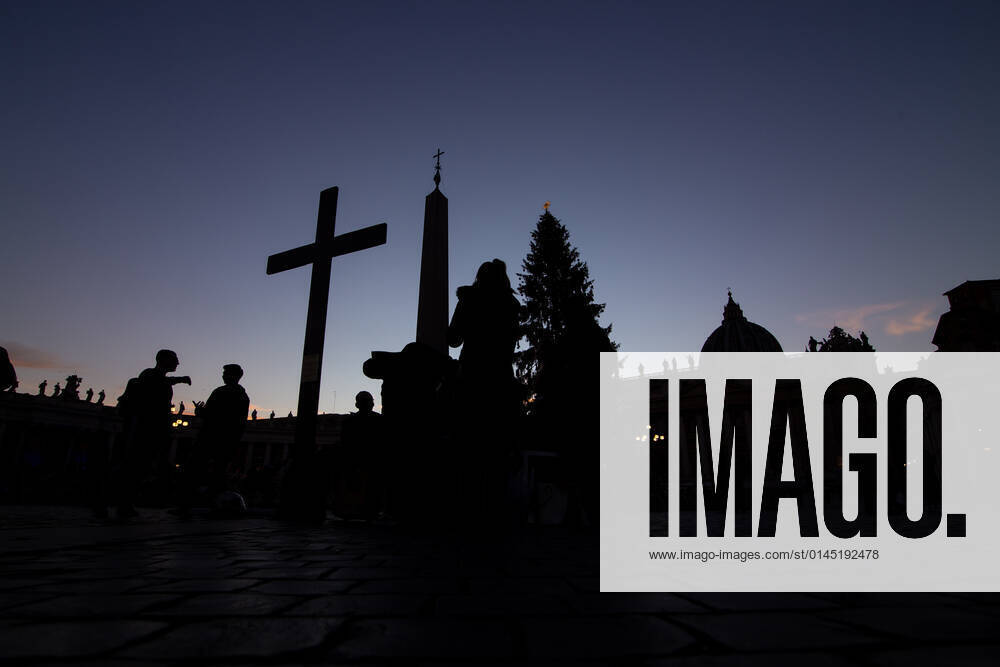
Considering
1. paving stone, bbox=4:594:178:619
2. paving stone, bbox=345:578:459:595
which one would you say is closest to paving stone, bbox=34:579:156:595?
paving stone, bbox=4:594:178:619

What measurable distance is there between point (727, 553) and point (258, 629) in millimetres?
3632

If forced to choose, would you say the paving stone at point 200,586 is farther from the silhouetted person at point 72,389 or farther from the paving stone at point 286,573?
the silhouetted person at point 72,389

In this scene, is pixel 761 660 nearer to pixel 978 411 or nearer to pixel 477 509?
pixel 477 509

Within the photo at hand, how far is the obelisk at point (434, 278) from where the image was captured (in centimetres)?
1474

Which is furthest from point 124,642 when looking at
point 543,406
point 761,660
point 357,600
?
point 543,406

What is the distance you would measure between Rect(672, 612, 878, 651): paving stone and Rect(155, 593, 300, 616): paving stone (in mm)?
1441

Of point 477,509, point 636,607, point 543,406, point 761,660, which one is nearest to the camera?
point 761,660

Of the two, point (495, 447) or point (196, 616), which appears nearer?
point (196, 616)

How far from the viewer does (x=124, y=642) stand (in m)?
1.49

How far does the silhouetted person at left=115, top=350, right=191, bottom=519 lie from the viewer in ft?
22.9

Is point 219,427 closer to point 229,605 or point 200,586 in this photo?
point 200,586

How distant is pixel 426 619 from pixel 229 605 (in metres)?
0.75

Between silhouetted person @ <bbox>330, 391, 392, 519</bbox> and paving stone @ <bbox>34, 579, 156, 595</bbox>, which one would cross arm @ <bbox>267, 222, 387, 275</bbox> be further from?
paving stone @ <bbox>34, 579, 156, 595</bbox>

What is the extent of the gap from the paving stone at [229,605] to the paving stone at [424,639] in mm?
420
